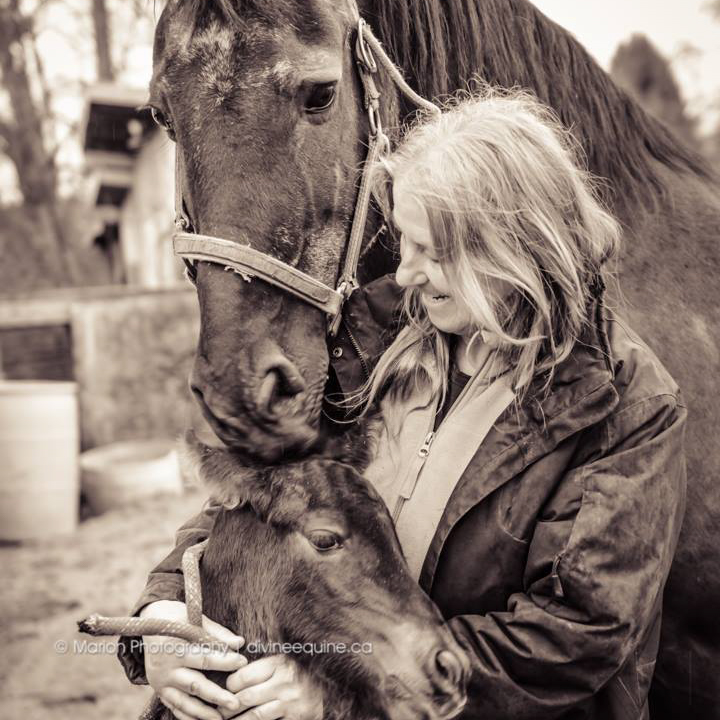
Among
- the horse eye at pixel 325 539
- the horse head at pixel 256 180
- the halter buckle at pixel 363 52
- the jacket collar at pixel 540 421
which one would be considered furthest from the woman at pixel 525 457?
the halter buckle at pixel 363 52

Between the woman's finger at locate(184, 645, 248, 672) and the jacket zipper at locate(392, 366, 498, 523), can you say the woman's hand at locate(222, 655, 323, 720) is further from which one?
the jacket zipper at locate(392, 366, 498, 523)

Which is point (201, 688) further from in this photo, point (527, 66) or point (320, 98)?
point (527, 66)

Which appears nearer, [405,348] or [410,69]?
[405,348]

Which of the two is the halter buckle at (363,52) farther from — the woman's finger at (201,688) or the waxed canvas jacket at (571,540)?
the woman's finger at (201,688)

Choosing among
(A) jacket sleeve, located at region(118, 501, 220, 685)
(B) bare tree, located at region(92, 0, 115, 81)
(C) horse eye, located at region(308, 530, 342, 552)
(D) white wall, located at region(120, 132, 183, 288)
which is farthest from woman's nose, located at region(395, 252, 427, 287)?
(B) bare tree, located at region(92, 0, 115, 81)

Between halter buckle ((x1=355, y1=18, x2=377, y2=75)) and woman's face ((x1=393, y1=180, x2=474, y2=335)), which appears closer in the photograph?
woman's face ((x1=393, y1=180, x2=474, y2=335))

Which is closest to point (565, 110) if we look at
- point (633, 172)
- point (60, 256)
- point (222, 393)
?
point (633, 172)

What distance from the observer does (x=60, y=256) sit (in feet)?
47.2

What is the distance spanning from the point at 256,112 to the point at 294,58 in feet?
0.53

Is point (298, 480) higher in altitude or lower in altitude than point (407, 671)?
higher

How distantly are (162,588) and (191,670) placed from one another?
0.24 m

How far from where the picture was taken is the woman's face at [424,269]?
146 cm

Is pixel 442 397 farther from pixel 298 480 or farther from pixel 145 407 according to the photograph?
pixel 145 407

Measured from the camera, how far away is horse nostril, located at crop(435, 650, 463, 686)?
1286mm
